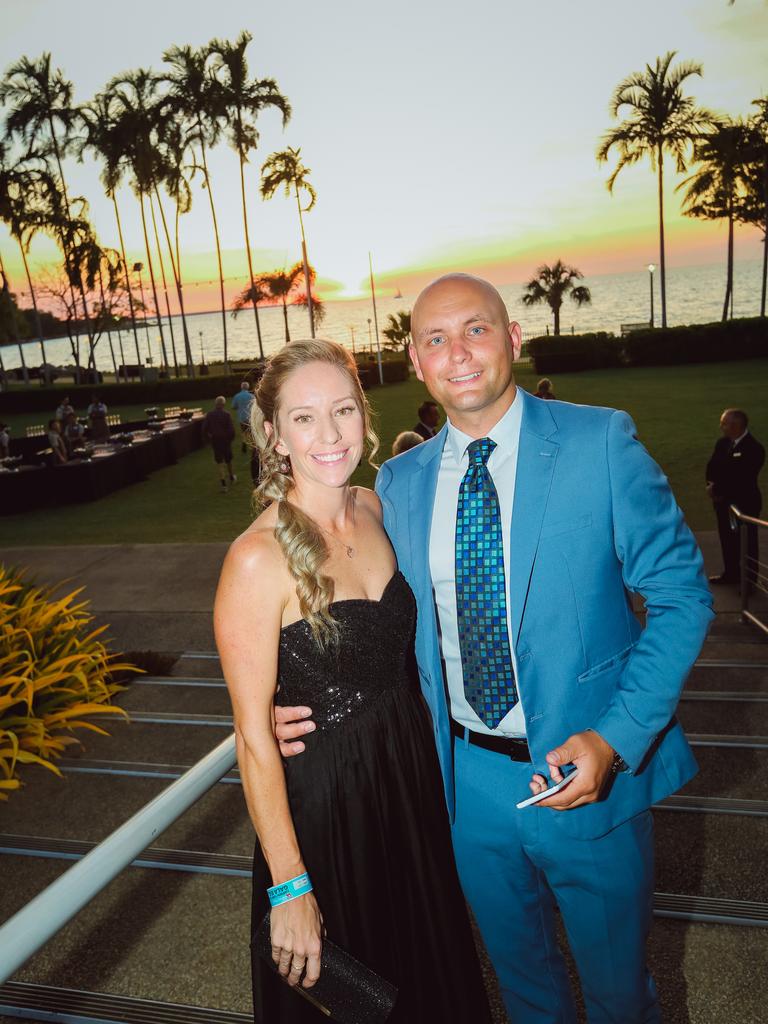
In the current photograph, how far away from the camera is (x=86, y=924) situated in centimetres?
318

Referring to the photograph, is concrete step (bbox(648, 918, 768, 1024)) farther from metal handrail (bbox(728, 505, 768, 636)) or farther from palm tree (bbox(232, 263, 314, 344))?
palm tree (bbox(232, 263, 314, 344))

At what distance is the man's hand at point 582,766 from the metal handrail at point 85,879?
2.78ft

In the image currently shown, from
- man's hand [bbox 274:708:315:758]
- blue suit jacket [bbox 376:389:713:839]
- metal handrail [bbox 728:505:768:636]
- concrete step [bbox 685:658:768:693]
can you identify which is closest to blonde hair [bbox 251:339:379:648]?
man's hand [bbox 274:708:315:758]

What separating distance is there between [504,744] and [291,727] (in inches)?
23.6

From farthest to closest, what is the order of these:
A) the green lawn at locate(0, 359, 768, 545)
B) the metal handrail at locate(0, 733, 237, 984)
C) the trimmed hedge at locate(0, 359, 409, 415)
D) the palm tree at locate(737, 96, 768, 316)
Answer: the palm tree at locate(737, 96, 768, 316)
the trimmed hedge at locate(0, 359, 409, 415)
the green lawn at locate(0, 359, 768, 545)
the metal handrail at locate(0, 733, 237, 984)

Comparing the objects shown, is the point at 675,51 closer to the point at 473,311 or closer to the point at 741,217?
the point at 741,217

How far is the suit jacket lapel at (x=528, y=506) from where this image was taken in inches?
75.5

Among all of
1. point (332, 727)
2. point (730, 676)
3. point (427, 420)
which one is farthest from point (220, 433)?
point (332, 727)

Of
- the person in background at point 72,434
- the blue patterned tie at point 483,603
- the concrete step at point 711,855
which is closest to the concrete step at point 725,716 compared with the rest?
the concrete step at point 711,855

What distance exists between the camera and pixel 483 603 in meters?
1.99

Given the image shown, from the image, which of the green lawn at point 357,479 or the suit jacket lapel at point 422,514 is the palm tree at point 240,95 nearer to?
the green lawn at point 357,479

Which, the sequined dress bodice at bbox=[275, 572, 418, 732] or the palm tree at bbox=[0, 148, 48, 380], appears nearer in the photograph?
the sequined dress bodice at bbox=[275, 572, 418, 732]

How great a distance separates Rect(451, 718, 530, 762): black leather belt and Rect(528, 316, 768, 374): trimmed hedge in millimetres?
32268

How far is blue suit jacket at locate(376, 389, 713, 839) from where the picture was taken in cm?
176
